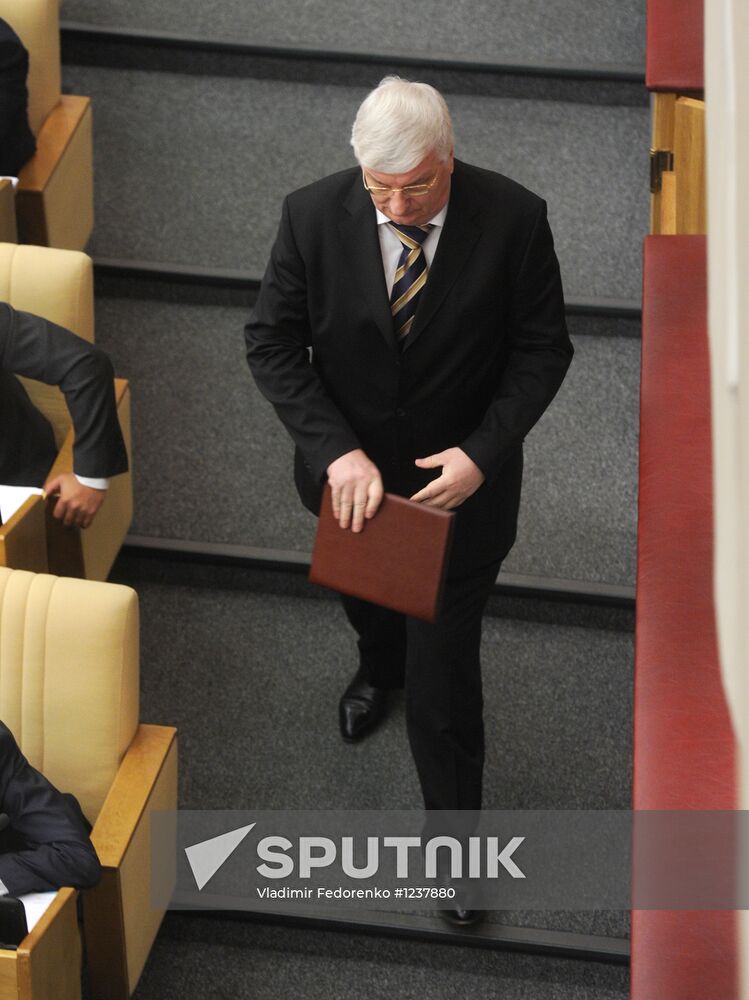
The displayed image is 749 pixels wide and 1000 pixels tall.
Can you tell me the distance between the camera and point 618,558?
2.56 m

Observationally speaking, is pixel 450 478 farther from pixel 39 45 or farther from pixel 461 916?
pixel 39 45

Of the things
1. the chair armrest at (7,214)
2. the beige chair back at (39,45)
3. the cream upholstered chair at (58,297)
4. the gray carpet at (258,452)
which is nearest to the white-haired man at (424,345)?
the cream upholstered chair at (58,297)

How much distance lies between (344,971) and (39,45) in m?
1.84

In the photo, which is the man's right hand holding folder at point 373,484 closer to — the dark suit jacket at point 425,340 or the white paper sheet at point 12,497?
the dark suit jacket at point 425,340

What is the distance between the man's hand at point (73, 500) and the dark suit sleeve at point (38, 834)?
1.73ft

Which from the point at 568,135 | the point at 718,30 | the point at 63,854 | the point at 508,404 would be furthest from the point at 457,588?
the point at 568,135

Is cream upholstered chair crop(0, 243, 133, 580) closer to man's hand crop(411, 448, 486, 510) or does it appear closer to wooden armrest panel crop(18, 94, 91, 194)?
wooden armrest panel crop(18, 94, 91, 194)

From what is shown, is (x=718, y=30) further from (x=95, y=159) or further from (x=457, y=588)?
(x=95, y=159)

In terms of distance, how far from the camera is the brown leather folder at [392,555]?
5.34 ft

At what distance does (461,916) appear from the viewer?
213 centimetres

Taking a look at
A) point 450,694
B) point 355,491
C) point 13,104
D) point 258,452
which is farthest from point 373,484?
point 13,104

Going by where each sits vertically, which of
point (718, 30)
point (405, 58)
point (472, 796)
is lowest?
point (472, 796)

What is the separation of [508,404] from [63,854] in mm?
791

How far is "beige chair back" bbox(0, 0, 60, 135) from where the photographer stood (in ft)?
8.90
